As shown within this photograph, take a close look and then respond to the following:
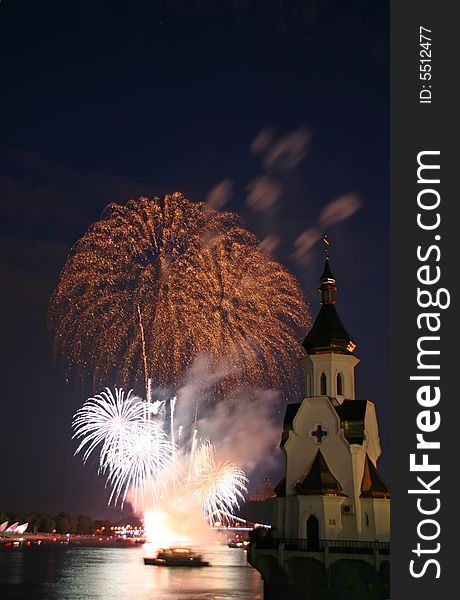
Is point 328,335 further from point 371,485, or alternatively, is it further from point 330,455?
point 371,485

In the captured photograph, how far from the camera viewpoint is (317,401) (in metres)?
35.7

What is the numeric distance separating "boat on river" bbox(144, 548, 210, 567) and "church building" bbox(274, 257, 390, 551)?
161ft

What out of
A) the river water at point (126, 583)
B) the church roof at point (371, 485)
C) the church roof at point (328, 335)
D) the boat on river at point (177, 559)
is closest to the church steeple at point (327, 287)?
the church roof at point (328, 335)

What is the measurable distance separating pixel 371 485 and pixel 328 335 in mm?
7308

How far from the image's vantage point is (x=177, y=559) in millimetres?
82438

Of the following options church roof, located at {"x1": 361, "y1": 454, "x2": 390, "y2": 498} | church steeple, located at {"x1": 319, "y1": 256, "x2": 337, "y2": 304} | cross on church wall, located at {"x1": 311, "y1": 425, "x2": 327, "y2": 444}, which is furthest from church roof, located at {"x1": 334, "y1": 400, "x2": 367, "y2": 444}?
church steeple, located at {"x1": 319, "y1": 256, "x2": 337, "y2": 304}

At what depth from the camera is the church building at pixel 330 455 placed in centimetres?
3334

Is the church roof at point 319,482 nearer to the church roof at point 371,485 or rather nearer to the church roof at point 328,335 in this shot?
the church roof at point 371,485

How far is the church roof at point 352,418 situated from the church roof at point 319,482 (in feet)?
→ 5.69

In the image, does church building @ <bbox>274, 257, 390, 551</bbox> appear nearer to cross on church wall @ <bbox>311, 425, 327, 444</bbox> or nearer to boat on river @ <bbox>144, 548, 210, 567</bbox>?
cross on church wall @ <bbox>311, 425, 327, 444</bbox>

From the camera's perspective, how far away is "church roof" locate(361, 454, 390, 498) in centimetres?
3409

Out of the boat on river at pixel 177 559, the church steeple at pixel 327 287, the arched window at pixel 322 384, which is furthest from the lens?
the boat on river at pixel 177 559

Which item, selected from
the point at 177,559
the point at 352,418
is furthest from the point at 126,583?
the point at 352,418

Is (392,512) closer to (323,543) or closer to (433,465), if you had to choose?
(433,465)
